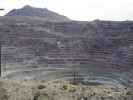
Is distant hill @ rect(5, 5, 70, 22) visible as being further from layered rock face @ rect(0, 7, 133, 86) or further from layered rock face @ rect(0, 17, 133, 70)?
layered rock face @ rect(0, 17, 133, 70)

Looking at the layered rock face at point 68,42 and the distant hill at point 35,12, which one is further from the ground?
the distant hill at point 35,12

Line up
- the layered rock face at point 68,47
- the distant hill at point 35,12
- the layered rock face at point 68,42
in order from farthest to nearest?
1. the distant hill at point 35,12
2. the layered rock face at point 68,42
3. the layered rock face at point 68,47

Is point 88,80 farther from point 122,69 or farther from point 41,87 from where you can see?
point 41,87

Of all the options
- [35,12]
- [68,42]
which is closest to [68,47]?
[68,42]

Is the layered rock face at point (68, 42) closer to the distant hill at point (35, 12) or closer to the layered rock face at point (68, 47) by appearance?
the layered rock face at point (68, 47)

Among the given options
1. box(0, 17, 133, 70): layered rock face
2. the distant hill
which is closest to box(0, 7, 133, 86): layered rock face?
box(0, 17, 133, 70): layered rock face

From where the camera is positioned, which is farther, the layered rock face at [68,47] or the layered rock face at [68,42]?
the layered rock face at [68,42]

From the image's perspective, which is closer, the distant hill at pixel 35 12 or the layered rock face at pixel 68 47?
the layered rock face at pixel 68 47

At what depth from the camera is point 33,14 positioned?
89.5 m

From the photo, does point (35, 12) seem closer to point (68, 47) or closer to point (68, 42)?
point (68, 42)

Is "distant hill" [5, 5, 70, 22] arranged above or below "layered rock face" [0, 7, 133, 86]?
above

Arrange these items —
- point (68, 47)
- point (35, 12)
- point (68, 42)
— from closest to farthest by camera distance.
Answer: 1. point (68, 47)
2. point (68, 42)
3. point (35, 12)

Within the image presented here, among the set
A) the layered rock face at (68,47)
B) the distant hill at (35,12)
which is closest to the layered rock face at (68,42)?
the layered rock face at (68,47)

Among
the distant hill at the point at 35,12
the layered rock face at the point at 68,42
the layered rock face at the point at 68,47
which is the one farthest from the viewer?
the distant hill at the point at 35,12
